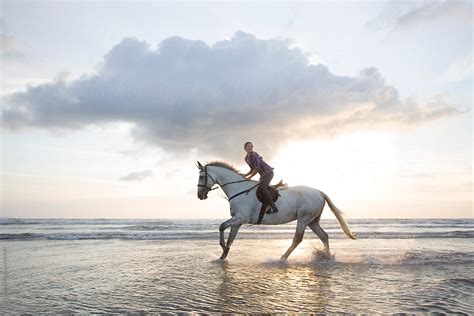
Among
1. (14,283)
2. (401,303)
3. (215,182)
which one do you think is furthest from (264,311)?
(215,182)

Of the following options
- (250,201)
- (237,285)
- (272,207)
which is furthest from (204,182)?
(237,285)

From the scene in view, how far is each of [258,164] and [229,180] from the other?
1009 mm

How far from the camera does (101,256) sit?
10539 mm

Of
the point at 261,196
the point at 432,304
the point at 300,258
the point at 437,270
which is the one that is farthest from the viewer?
the point at 300,258

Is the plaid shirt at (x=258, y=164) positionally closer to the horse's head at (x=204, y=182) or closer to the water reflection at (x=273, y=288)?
the horse's head at (x=204, y=182)

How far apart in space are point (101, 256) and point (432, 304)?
8965 mm

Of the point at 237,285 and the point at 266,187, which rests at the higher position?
the point at 266,187

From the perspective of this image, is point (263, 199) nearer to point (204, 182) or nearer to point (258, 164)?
point (258, 164)

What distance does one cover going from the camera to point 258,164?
966 cm

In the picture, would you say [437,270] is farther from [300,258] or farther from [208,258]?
[208,258]

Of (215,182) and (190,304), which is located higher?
(215,182)

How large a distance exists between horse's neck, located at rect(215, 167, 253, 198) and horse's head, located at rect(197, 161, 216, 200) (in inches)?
9.2

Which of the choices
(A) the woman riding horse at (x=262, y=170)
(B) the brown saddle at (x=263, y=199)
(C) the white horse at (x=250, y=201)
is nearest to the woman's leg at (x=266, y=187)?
(A) the woman riding horse at (x=262, y=170)

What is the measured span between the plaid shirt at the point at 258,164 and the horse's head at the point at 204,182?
127cm
